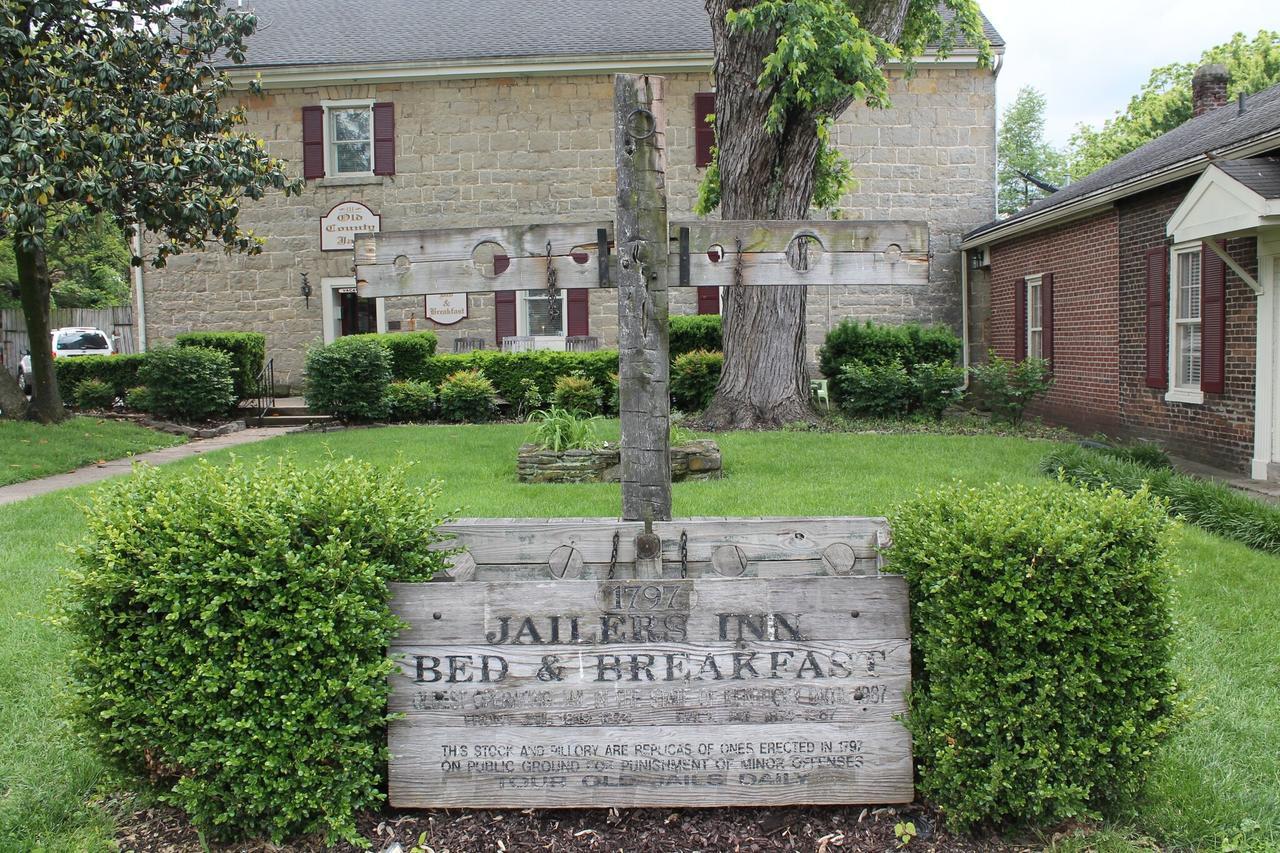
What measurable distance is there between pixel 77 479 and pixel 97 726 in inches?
336

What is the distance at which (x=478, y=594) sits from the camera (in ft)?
9.55

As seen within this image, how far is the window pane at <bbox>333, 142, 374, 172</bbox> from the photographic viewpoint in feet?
61.2

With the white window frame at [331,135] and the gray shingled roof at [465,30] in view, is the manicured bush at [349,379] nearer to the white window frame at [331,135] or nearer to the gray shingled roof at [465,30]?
the white window frame at [331,135]

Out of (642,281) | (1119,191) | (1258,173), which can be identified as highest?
(1119,191)

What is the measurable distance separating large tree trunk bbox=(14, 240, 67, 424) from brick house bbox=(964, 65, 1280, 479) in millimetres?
13901

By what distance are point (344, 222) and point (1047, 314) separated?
494 inches

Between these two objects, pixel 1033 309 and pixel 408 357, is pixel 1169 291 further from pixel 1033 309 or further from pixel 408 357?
pixel 408 357

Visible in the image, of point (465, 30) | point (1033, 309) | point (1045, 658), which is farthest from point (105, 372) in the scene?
point (1045, 658)

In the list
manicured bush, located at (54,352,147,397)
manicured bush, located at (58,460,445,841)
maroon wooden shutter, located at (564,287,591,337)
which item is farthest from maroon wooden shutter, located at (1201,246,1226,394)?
manicured bush, located at (54,352,147,397)

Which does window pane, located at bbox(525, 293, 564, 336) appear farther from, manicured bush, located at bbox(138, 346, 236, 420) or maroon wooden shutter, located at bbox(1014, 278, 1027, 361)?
maroon wooden shutter, located at bbox(1014, 278, 1027, 361)

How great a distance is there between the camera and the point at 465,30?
19.1 metres

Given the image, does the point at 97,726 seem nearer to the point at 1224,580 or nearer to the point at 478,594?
the point at 478,594

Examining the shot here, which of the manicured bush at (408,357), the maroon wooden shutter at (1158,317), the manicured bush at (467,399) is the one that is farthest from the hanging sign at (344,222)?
the maroon wooden shutter at (1158,317)

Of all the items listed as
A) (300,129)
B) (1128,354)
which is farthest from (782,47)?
(300,129)
